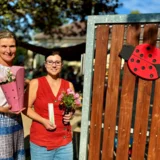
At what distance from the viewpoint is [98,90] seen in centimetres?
272

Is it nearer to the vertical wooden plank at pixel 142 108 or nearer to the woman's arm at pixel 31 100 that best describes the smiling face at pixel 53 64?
the woman's arm at pixel 31 100

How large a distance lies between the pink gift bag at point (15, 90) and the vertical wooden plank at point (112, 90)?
102cm

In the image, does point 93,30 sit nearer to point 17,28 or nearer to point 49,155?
point 49,155

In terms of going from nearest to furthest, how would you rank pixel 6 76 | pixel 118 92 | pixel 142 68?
pixel 6 76, pixel 142 68, pixel 118 92

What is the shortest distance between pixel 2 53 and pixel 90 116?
4.16 ft

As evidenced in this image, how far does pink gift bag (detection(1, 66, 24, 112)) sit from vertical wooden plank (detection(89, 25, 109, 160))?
0.94 metres

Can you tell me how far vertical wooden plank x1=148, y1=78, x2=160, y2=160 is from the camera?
8.32ft

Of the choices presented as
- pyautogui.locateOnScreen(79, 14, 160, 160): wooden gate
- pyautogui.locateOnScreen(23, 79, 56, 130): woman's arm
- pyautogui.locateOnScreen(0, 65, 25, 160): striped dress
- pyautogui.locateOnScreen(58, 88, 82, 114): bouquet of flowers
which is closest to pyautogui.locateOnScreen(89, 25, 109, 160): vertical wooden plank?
pyautogui.locateOnScreen(79, 14, 160, 160): wooden gate

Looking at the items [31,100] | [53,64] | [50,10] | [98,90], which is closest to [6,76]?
[31,100]

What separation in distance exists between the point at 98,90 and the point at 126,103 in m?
0.34

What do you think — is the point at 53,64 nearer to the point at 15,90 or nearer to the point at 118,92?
the point at 15,90

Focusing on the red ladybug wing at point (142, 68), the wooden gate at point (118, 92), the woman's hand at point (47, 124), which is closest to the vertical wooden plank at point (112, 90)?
the wooden gate at point (118, 92)

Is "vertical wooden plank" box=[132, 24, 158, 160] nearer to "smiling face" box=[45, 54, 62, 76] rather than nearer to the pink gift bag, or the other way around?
"smiling face" box=[45, 54, 62, 76]

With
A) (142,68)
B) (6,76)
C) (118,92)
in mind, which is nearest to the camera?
(6,76)
